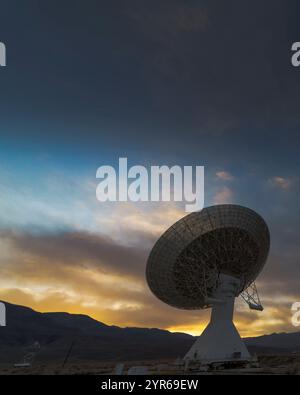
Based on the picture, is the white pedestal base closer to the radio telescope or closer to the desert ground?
the radio telescope

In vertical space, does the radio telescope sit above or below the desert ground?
above

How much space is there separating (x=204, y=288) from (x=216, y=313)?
2.85 meters

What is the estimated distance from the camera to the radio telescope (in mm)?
49312

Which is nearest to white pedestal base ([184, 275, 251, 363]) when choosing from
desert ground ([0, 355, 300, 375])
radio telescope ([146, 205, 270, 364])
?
radio telescope ([146, 205, 270, 364])

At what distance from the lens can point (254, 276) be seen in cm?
5606

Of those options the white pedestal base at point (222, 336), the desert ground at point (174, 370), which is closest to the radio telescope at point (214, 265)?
the white pedestal base at point (222, 336)

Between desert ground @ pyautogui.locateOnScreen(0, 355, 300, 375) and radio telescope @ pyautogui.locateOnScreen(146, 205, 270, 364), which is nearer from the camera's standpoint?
desert ground @ pyautogui.locateOnScreen(0, 355, 300, 375)

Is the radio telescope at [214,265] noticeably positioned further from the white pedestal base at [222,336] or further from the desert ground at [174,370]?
the desert ground at [174,370]

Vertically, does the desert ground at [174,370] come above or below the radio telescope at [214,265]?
below

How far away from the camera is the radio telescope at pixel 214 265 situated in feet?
162

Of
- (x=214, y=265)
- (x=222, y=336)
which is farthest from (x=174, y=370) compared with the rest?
(x=214, y=265)

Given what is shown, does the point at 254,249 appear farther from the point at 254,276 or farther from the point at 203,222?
the point at 203,222

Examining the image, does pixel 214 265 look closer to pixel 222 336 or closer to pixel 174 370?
pixel 222 336
